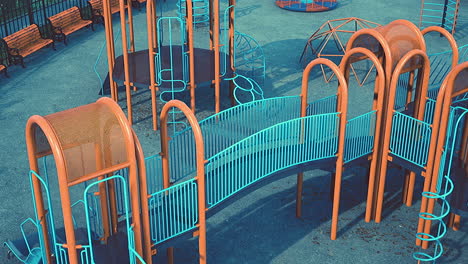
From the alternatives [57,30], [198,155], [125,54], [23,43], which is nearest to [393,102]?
[198,155]

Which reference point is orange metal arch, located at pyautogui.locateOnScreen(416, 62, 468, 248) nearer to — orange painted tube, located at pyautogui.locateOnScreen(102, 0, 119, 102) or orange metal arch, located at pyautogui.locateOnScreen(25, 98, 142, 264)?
orange metal arch, located at pyautogui.locateOnScreen(25, 98, 142, 264)

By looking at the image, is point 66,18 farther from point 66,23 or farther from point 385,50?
point 385,50

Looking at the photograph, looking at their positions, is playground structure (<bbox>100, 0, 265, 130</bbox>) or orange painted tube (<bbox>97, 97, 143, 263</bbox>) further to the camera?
playground structure (<bbox>100, 0, 265, 130</bbox>)

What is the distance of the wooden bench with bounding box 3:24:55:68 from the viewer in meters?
21.4

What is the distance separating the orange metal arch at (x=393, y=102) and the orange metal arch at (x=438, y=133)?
39.8 inches

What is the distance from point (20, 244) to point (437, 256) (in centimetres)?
815

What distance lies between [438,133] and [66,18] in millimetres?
16458

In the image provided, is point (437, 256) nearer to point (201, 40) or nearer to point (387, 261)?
point (387, 261)

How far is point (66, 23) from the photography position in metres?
24.3

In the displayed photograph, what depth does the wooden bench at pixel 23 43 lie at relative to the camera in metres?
21.4

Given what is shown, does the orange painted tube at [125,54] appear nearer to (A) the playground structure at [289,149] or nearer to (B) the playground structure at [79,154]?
(A) the playground structure at [289,149]

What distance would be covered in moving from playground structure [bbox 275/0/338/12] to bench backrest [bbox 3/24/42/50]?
12267 mm

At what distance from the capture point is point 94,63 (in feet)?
74.0

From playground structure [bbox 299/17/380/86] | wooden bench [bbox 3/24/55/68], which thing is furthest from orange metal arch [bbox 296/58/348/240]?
wooden bench [bbox 3/24/55/68]
